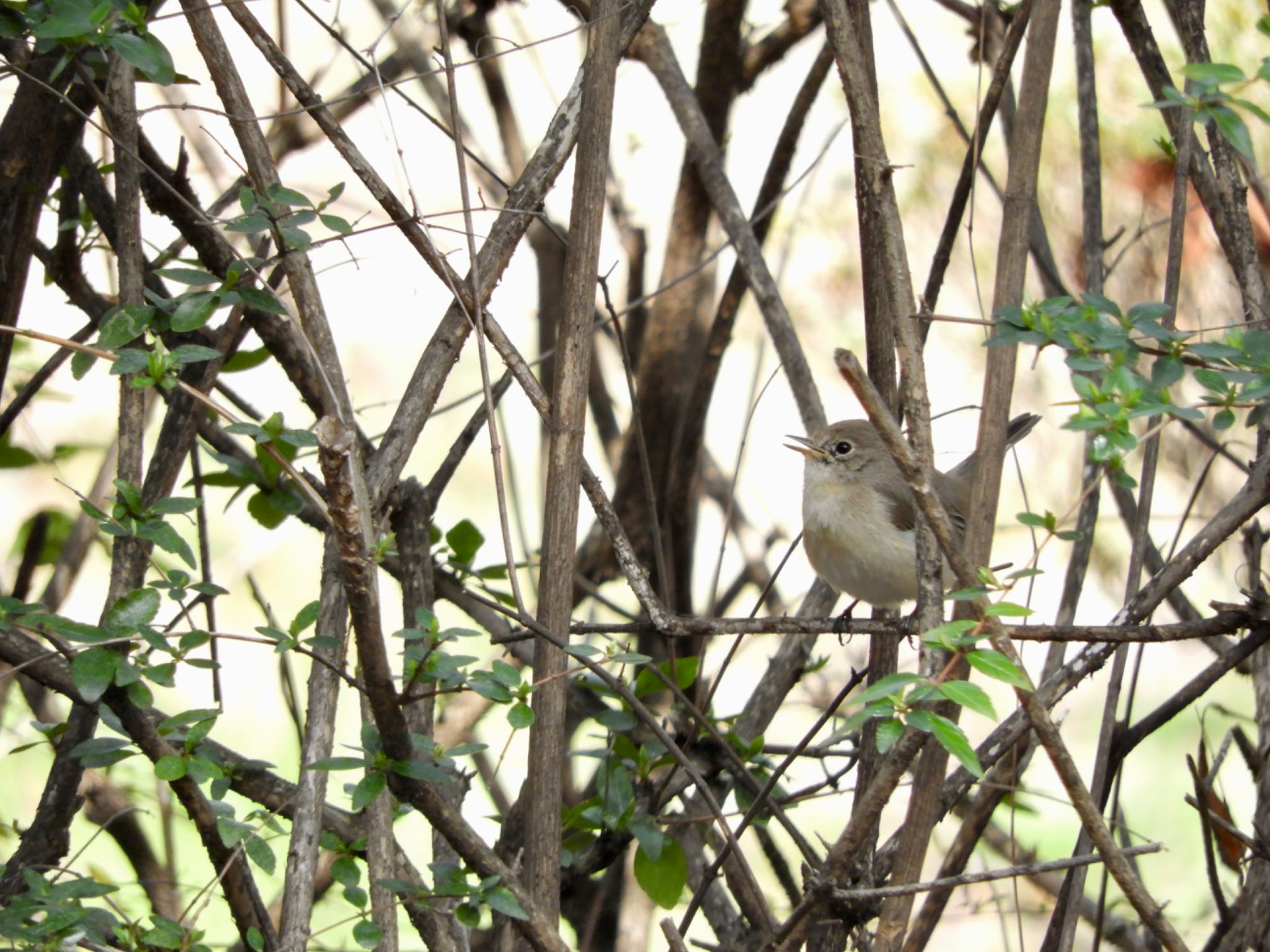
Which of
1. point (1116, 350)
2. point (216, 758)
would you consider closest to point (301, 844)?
point (216, 758)

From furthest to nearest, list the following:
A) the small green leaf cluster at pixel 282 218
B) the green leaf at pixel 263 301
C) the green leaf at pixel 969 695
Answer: the green leaf at pixel 263 301 → the small green leaf cluster at pixel 282 218 → the green leaf at pixel 969 695

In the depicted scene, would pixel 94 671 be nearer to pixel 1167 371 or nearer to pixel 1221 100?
pixel 1167 371

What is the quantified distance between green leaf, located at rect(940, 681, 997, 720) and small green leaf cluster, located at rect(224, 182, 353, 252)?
119 cm

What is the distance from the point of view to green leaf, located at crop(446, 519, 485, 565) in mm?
3174

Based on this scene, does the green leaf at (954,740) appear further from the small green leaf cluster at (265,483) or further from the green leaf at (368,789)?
the small green leaf cluster at (265,483)

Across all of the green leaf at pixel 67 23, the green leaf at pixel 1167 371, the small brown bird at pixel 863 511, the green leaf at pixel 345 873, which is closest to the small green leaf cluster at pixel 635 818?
the green leaf at pixel 345 873

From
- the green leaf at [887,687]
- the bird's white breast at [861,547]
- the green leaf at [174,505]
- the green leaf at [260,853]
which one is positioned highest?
the bird's white breast at [861,547]

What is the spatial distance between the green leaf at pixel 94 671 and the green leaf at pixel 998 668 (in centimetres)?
121

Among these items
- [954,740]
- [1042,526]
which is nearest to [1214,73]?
[1042,526]

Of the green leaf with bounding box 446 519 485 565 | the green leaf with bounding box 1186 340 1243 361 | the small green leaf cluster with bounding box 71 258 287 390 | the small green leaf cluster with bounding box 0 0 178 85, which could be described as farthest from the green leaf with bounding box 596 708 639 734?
the small green leaf cluster with bounding box 0 0 178 85

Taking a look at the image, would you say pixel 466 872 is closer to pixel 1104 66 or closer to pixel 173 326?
pixel 173 326

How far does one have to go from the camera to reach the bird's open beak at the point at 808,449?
13.3 feet

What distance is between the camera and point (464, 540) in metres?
3.19

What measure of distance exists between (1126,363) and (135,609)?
150cm
